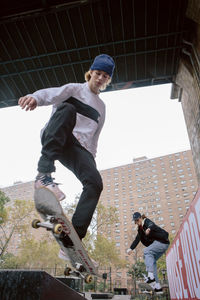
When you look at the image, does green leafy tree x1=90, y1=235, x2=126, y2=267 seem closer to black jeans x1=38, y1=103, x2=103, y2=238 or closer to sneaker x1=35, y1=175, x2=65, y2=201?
black jeans x1=38, y1=103, x2=103, y2=238

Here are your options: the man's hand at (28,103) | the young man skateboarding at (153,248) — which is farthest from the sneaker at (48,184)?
the young man skateboarding at (153,248)

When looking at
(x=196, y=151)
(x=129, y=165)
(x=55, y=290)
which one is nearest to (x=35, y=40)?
(x=196, y=151)

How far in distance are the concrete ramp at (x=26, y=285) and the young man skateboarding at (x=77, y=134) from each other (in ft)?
3.15

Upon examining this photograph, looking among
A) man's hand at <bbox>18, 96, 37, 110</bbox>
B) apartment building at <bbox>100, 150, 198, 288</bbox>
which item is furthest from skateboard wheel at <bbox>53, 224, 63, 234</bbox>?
apartment building at <bbox>100, 150, 198, 288</bbox>

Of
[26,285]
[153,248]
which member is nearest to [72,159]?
[26,285]

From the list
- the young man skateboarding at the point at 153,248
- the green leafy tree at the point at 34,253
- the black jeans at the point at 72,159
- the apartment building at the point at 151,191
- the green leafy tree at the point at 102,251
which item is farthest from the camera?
A: the apartment building at the point at 151,191

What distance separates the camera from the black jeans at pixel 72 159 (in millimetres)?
2205

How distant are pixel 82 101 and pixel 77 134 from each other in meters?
0.47

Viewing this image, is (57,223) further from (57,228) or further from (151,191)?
(151,191)

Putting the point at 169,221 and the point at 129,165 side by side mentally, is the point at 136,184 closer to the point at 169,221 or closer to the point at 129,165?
the point at 129,165

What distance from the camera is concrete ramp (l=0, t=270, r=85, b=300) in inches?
42.6

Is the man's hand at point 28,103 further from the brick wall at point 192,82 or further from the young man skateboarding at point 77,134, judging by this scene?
the brick wall at point 192,82

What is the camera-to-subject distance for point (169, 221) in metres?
82.4

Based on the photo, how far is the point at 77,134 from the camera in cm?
261
